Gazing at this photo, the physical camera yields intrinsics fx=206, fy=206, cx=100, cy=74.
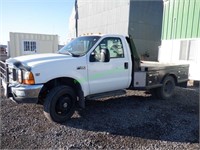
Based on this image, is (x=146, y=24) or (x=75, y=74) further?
(x=146, y=24)

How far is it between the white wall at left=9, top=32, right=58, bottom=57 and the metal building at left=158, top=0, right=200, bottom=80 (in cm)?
1195

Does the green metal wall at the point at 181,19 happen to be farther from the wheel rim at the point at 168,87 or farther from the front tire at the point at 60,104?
the front tire at the point at 60,104

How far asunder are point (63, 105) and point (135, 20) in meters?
14.3

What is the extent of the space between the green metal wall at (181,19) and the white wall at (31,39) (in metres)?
12.1

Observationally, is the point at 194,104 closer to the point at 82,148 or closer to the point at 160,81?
the point at 160,81

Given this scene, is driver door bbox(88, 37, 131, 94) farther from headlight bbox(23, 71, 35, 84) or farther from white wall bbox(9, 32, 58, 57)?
white wall bbox(9, 32, 58, 57)

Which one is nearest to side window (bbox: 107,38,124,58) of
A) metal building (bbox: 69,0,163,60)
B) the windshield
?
the windshield

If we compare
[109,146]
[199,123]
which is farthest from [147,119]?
[109,146]

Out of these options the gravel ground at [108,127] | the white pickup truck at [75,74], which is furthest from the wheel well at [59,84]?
the gravel ground at [108,127]

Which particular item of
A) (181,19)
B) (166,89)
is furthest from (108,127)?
(181,19)

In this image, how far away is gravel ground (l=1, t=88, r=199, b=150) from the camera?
3943 mm

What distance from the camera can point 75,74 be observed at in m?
4.86

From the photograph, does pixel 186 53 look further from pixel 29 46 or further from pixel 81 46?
pixel 29 46

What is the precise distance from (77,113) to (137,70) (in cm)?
220
